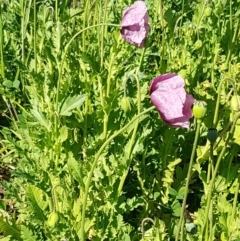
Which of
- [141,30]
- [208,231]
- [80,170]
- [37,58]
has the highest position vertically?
[141,30]

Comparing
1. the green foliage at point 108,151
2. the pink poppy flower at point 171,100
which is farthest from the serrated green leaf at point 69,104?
the pink poppy flower at point 171,100

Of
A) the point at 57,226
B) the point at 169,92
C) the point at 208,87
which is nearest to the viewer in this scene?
the point at 169,92

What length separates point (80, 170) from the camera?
4.81 feet

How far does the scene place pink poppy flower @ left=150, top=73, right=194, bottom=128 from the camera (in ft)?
4.04

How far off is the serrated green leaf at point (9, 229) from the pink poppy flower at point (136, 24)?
559 mm

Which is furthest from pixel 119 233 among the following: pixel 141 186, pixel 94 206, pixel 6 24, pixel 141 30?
pixel 6 24

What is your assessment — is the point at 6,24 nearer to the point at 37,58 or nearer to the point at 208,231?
the point at 37,58

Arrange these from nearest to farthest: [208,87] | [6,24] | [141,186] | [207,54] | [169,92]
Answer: [169,92] < [141,186] < [208,87] < [207,54] < [6,24]

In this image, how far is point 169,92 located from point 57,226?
0.43 meters

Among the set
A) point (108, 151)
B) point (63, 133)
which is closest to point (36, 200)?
point (63, 133)

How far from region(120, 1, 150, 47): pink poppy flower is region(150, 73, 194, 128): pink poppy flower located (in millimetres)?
312

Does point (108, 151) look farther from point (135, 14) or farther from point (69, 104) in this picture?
point (135, 14)

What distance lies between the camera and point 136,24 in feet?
5.20

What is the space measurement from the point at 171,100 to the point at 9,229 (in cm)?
57
